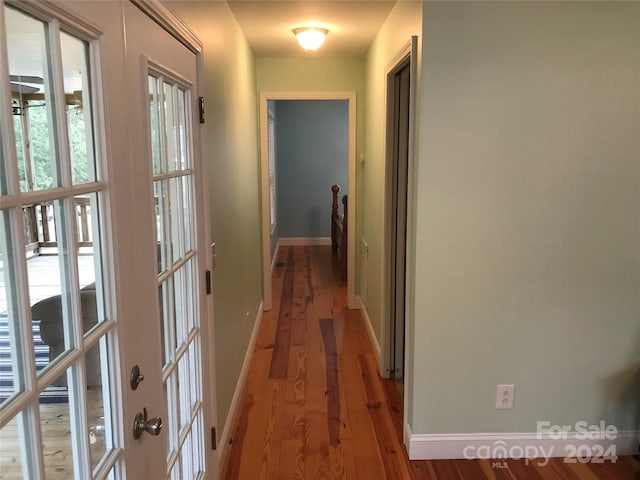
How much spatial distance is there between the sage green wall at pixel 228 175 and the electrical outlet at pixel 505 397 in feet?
4.57

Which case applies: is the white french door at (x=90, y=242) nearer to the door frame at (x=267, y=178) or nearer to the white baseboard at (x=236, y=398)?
the white baseboard at (x=236, y=398)

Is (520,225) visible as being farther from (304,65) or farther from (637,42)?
(304,65)

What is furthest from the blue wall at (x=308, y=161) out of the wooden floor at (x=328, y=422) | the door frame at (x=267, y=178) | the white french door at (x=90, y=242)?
the white french door at (x=90, y=242)

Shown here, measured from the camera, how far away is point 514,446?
2.55 m

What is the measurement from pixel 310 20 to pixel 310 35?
17 cm

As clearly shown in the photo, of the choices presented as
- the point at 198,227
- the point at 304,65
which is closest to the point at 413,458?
the point at 198,227

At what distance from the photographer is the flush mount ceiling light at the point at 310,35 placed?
3.45 m

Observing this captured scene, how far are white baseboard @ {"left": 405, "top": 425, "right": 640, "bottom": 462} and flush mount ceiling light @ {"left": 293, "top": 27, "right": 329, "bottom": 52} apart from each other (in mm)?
2606

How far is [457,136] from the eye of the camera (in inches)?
90.5

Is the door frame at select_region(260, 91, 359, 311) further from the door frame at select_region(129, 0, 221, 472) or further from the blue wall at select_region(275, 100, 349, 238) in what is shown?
the blue wall at select_region(275, 100, 349, 238)

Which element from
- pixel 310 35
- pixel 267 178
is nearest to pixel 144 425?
pixel 310 35

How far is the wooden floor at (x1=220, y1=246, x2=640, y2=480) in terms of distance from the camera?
244 cm

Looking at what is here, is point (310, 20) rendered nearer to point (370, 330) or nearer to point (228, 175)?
point (228, 175)

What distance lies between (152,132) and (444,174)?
136 cm
